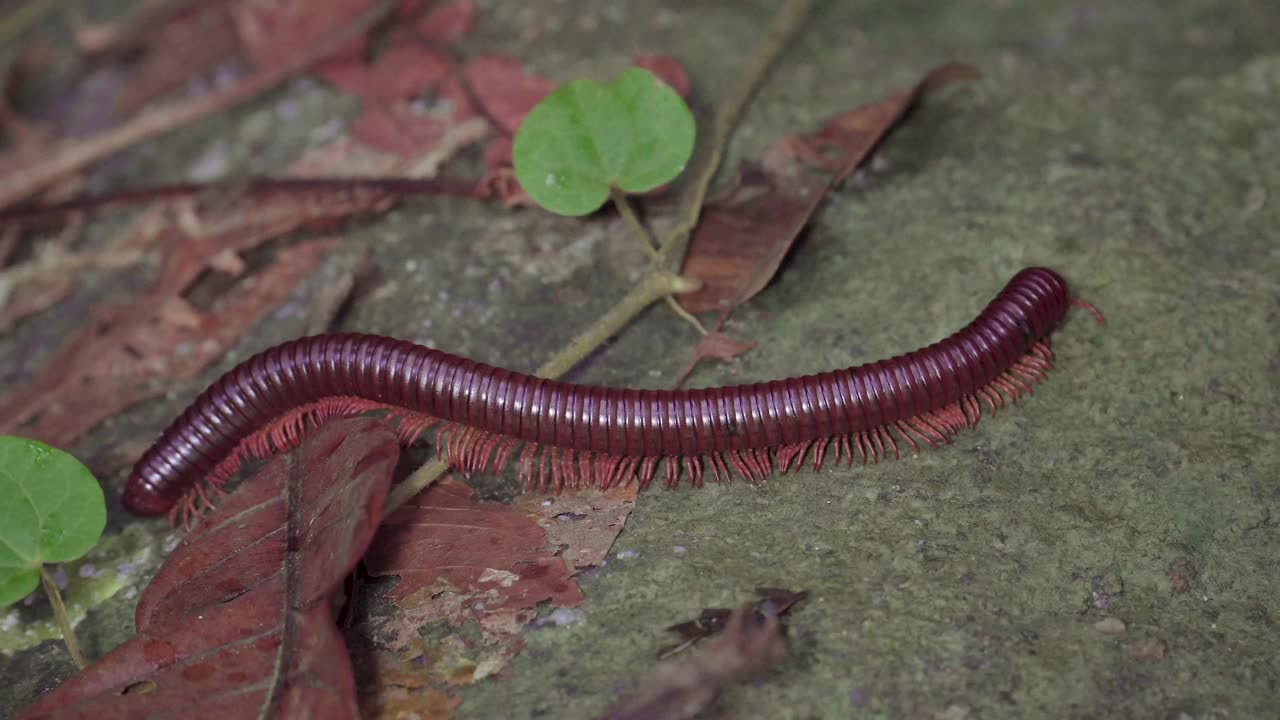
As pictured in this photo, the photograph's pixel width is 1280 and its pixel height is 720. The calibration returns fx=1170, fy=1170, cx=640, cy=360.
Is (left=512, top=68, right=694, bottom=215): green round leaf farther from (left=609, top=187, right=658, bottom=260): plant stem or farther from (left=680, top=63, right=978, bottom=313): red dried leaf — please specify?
(left=680, top=63, right=978, bottom=313): red dried leaf

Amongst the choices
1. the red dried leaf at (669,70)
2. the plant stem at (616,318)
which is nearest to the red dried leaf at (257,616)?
the plant stem at (616,318)

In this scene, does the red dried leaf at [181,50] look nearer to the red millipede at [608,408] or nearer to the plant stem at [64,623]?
the red millipede at [608,408]

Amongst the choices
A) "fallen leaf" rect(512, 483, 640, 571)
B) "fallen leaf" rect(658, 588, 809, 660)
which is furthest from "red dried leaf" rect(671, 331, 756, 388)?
"fallen leaf" rect(658, 588, 809, 660)

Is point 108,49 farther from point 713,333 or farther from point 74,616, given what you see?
point 713,333

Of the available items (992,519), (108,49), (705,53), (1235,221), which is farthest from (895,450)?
(108,49)

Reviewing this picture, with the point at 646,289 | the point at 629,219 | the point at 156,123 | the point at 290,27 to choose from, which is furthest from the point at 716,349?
the point at 156,123

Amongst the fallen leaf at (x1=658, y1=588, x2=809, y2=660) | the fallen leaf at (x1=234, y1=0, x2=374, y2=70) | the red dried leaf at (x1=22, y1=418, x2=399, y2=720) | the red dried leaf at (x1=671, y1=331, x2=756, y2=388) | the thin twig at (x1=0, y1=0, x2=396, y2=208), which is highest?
the fallen leaf at (x1=234, y1=0, x2=374, y2=70)
